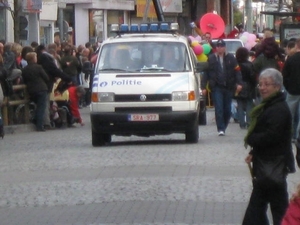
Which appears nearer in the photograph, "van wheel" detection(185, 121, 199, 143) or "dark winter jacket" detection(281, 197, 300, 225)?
"dark winter jacket" detection(281, 197, 300, 225)

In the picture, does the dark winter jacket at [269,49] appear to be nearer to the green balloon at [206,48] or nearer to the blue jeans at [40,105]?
the blue jeans at [40,105]

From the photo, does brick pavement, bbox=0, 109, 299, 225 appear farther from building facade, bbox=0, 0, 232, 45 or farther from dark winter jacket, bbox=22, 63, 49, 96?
building facade, bbox=0, 0, 232, 45

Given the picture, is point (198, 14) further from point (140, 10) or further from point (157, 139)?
point (157, 139)

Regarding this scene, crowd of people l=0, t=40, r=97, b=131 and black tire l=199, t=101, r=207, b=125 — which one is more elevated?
crowd of people l=0, t=40, r=97, b=131

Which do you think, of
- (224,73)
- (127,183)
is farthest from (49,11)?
(127,183)

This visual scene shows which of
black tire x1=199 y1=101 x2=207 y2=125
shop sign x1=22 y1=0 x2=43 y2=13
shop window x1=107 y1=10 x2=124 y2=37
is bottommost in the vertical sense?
black tire x1=199 y1=101 x2=207 y2=125

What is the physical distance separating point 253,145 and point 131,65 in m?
10.7

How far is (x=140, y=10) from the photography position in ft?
179

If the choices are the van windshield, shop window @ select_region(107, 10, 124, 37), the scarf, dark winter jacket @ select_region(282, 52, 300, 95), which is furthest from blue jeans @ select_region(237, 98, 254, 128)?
shop window @ select_region(107, 10, 124, 37)

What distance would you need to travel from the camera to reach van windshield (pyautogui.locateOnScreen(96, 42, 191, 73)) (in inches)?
771

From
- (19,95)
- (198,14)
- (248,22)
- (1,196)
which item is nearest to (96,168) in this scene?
(1,196)

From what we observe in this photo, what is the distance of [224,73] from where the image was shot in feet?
67.8

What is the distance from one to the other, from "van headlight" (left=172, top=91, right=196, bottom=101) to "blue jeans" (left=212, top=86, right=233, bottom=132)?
1.75 metres

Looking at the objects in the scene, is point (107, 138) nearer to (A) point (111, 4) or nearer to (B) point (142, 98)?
(B) point (142, 98)
